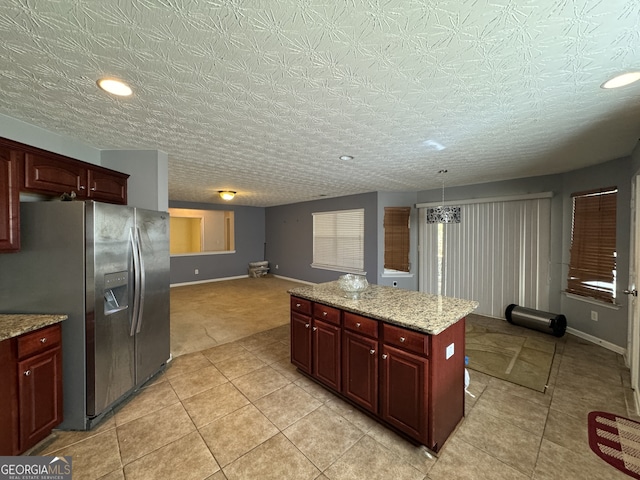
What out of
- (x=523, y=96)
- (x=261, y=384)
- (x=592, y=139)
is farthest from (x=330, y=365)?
(x=592, y=139)

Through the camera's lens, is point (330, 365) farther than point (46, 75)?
Yes

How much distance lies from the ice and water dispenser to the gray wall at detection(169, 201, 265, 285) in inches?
208

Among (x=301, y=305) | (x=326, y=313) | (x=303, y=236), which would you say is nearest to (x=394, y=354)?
(x=326, y=313)

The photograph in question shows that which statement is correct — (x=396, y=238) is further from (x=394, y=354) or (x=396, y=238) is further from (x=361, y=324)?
(x=394, y=354)

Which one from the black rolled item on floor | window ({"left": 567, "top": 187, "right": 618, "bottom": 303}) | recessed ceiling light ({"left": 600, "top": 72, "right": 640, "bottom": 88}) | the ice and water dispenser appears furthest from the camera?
the black rolled item on floor

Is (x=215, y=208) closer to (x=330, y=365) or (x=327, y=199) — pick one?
(x=327, y=199)

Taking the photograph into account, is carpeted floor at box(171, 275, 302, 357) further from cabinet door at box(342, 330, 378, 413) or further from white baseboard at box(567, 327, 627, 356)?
white baseboard at box(567, 327, 627, 356)

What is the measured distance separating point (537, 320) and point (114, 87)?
552 cm

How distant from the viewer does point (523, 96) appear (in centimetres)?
161

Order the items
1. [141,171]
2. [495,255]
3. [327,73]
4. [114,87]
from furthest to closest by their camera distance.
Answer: [495,255]
[141,171]
[114,87]
[327,73]

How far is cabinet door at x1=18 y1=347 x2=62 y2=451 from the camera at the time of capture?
164 cm

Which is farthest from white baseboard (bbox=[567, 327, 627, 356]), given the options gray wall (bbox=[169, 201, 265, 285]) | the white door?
gray wall (bbox=[169, 201, 265, 285])

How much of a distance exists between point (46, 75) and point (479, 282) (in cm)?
583

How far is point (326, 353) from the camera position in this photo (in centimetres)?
235
